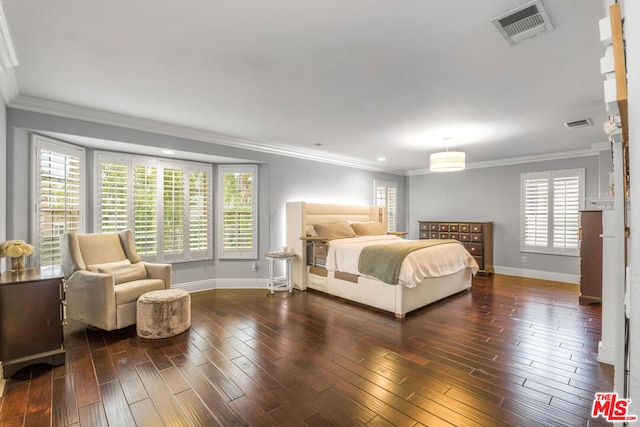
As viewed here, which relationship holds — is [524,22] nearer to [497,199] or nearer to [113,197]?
[113,197]

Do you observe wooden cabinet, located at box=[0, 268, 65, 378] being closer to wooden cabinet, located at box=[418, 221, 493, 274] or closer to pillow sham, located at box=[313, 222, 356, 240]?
pillow sham, located at box=[313, 222, 356, 240]

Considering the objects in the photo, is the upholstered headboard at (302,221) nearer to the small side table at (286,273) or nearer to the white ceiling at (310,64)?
the small side table at (286,273)

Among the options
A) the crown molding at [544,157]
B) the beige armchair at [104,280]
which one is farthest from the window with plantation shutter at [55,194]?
the crown molding at [544,157]

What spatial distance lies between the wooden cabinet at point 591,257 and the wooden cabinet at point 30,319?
628cm

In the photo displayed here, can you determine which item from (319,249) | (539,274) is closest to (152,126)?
(319,249)

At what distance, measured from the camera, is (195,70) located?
8.39 ft

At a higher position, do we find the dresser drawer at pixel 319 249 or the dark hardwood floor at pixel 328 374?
the dresser drawer at pixel 319 249

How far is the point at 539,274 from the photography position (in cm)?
602

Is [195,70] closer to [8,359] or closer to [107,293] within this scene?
[107,293]

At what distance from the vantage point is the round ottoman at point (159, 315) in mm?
3080

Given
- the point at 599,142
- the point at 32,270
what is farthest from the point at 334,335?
the point at 599,142

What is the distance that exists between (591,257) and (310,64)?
4844mm

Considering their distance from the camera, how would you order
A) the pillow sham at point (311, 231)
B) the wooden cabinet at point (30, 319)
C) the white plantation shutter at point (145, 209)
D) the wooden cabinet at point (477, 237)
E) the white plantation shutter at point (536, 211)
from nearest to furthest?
1. the wooden cabinet at point (30, 319)
2. the white plantation shutter at point (145, 209)
3. the pillow sham at point (311, 231)
4. the white plantation shutter at point (536, 211)
5. the wooden cabinet at point (477, 237)

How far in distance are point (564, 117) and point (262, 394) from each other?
15.0ft
